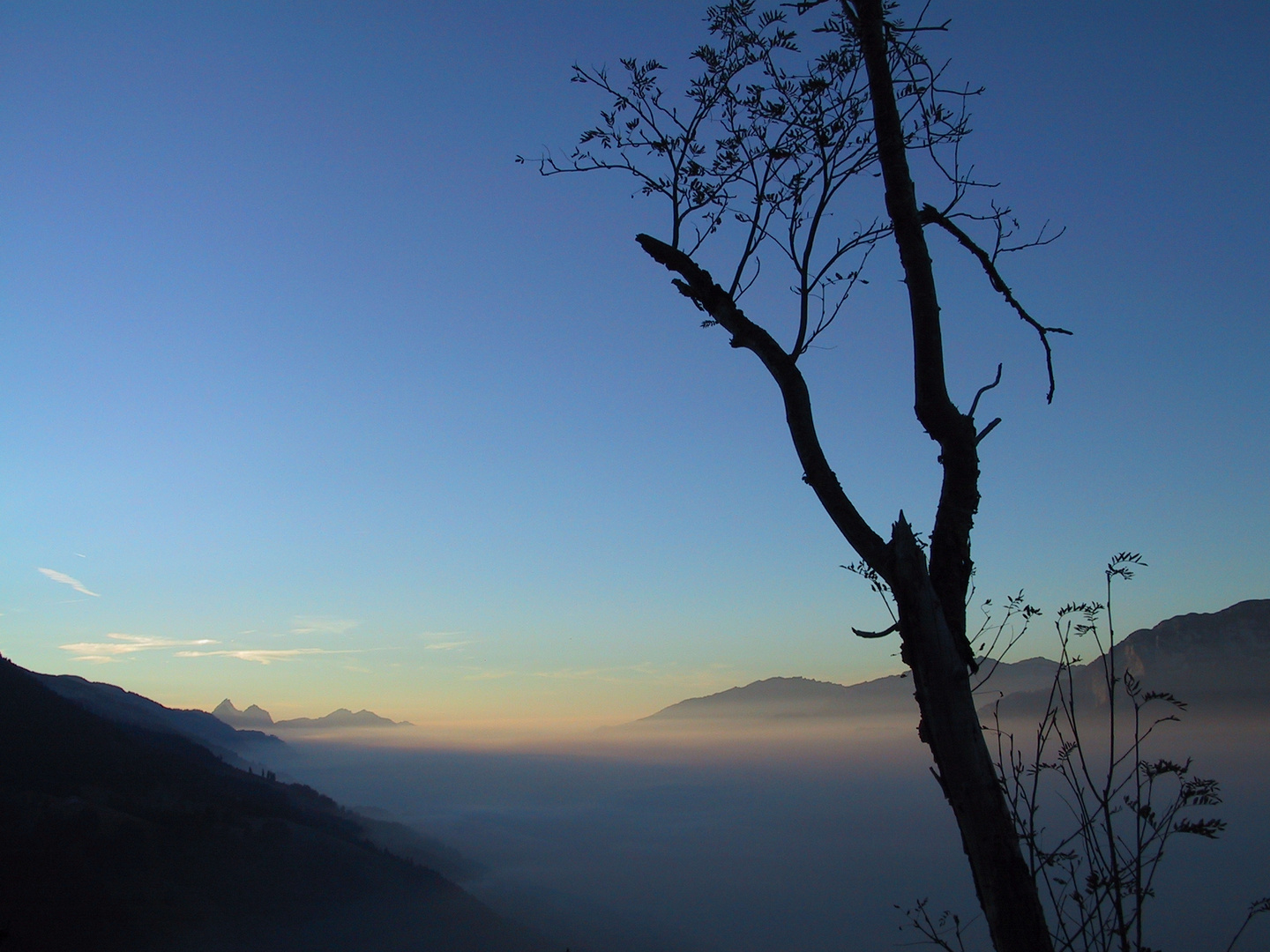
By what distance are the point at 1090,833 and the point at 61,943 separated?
437ft

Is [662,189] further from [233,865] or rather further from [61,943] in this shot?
[233,865]

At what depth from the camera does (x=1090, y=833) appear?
313 centimetres

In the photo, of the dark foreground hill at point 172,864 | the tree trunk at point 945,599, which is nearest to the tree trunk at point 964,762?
the tree trunk at point 945,599

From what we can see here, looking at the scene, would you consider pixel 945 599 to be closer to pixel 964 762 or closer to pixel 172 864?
pixel 964 762

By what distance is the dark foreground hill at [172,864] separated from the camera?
343ft

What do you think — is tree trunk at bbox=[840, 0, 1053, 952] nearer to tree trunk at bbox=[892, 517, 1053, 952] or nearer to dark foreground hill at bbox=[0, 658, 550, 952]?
tree trunk at bbox=[892, 517, 1053, 952]

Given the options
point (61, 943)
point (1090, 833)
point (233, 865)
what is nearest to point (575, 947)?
point (233, 865)

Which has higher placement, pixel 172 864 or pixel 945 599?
pixel 945 599

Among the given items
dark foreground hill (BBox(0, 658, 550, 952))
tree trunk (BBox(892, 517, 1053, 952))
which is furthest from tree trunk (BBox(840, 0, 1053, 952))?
dark foreground hill (BBox(0, 658, 550, 952))

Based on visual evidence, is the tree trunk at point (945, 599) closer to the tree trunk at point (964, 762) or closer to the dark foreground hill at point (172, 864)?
the tree trunk at point (964, 762)

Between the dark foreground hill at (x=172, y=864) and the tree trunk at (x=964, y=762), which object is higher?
the tree trunk at (x=964, y=762)

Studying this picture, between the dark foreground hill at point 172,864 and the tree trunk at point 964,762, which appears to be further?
the dark foreground hill at point 172,864

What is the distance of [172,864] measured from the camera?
117m

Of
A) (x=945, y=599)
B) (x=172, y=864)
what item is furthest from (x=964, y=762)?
(x=172, y=864)
